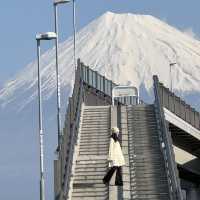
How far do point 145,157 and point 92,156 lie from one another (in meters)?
2.02

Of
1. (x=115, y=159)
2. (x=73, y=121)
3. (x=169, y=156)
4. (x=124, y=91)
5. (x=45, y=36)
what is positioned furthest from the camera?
(x=124, y=91)

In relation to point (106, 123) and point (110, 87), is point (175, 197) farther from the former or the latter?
point (110, 87)

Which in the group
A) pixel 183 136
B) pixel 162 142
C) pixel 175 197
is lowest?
pixel 175 197

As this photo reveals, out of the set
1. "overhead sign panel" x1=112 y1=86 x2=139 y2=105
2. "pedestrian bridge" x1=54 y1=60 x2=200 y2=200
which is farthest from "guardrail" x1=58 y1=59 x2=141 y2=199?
"overhead sign panel" x1=112 y1=86 x2=139 y2=105

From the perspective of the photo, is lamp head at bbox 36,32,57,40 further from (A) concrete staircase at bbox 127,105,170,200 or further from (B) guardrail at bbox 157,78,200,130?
(B) guardrail at bbox 157,78,200,130

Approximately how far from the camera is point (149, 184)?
119 ft

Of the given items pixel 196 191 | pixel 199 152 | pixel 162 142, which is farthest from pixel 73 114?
pixel 196 191

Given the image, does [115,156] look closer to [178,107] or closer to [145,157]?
[145,157]

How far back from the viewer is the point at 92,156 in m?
39.6

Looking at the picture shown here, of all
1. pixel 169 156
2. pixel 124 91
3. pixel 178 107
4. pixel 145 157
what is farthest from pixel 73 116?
pixel 178 107

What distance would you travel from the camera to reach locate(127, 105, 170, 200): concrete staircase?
116 feet

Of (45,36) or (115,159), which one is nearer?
(115,159)

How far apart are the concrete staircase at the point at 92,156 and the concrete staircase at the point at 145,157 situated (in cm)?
102

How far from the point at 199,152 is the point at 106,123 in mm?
28349
